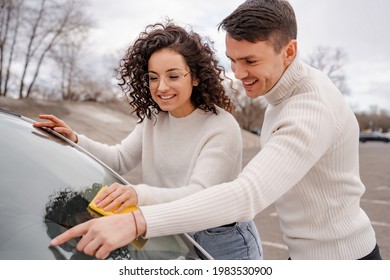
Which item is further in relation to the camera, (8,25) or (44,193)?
(8,25)

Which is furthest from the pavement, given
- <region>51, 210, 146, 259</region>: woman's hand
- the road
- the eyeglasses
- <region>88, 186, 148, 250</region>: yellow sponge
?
<region>51, 210, 146, 259</region>: woman's hand

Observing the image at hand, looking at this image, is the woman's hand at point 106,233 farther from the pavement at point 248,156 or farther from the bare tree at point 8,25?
the bare tree at point 8,25

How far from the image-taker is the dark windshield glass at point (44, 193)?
1.30 metres

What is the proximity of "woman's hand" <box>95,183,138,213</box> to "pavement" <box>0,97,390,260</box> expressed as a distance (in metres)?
2.65

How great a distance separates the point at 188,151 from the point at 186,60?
1.16 feet

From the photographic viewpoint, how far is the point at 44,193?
1.46 m

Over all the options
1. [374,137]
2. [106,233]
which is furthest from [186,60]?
[374,137]

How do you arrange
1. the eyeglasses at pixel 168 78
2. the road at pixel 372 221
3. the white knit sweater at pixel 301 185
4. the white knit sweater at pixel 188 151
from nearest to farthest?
the white knit sweater at pixel 301 185
the white knit sweater at pixel 188 151
the eyeglasses at pixel 168 78
the road at pixel 372 221

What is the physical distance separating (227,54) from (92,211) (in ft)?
2.01

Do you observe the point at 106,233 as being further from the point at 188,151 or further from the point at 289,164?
the point at 188,151

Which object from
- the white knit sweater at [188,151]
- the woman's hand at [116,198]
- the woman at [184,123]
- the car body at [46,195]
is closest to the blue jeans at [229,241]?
the woman at [184,123]

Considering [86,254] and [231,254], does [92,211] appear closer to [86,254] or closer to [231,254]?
[86,254]

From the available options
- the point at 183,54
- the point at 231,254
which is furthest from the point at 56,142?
the point at 231,254

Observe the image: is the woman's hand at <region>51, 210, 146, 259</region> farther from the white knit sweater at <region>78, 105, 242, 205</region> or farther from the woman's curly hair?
the woman's curly hair
